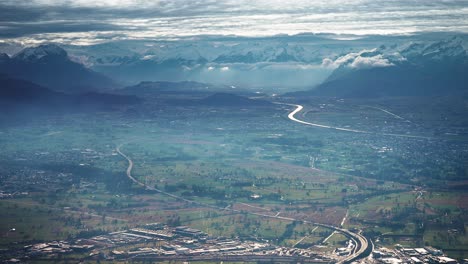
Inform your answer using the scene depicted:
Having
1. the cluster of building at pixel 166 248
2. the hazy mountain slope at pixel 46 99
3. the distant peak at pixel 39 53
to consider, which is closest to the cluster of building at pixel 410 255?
the cluster of building at pixel 166 248

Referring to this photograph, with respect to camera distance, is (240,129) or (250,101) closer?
(240,129)

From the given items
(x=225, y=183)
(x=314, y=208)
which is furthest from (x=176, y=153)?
(x=314, y=208)

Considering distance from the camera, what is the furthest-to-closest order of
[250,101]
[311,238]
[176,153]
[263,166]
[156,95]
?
[156,95]
[250,101]
[176,153]
[263,166]
[311,238]

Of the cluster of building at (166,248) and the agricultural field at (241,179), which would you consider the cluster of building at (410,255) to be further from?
the cluster of building at (166,248)

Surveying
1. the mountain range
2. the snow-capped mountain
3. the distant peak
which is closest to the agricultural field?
the snow-capped mountain

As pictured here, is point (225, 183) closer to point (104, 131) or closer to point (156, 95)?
point (104, 131)

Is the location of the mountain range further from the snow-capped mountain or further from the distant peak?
the snow-capped mountain

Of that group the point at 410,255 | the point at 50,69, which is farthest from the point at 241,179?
the point at 50,69
